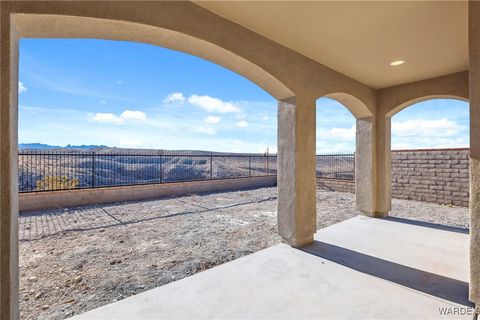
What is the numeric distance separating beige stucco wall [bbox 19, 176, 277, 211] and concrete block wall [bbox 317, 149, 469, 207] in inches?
247

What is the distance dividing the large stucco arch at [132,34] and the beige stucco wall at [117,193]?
630 centimetres

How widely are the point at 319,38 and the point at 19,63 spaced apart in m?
3.13

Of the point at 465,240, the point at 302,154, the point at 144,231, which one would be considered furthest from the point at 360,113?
the point at 144,231

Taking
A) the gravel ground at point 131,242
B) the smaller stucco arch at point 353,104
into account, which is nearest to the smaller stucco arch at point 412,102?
the smaller stucco arch at point 353,104

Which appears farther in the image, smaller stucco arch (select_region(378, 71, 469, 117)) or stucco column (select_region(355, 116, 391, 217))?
stucco column (select_region(355, 116, 391, 217))

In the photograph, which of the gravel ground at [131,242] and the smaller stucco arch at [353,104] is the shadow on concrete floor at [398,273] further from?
the smaller stucco arch at [353,104]

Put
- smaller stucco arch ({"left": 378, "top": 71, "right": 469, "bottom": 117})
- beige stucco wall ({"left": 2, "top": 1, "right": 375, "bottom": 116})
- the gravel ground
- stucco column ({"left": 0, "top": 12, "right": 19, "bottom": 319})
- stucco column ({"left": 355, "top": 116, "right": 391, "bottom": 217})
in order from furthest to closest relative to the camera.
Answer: stucco column ({"left": 355, "top": 116, "right": 391, "bottom": 217})
smaller stucco arch ({"left": 378, "top": 71, "right": 469, "bottom": 117})
the gravel ground
beige stucco wall ({"left": 2, "top": 1, "right": 375, "bottom": 116})
stucco column ({"left": 0, "top": 12, "right": 19, "bottom": 319})

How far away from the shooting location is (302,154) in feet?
11.8

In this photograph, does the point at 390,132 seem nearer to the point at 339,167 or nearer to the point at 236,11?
the point at 236,11

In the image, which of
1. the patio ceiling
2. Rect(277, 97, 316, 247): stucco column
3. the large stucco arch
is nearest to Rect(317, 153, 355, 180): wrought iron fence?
the patio ceiling

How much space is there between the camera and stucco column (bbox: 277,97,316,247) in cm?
351

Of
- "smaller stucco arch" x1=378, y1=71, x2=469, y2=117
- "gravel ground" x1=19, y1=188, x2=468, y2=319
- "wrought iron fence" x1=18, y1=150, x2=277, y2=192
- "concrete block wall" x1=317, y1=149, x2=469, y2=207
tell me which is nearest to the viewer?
"gravel ground" x1=19, y1=188, x2=468, y2=319

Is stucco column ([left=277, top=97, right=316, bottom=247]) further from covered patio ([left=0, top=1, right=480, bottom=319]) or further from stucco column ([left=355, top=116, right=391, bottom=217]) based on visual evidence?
stucco column ([left=355, top=116, right=391, bottom=217])

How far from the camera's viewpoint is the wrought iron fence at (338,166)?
10.2 metres
